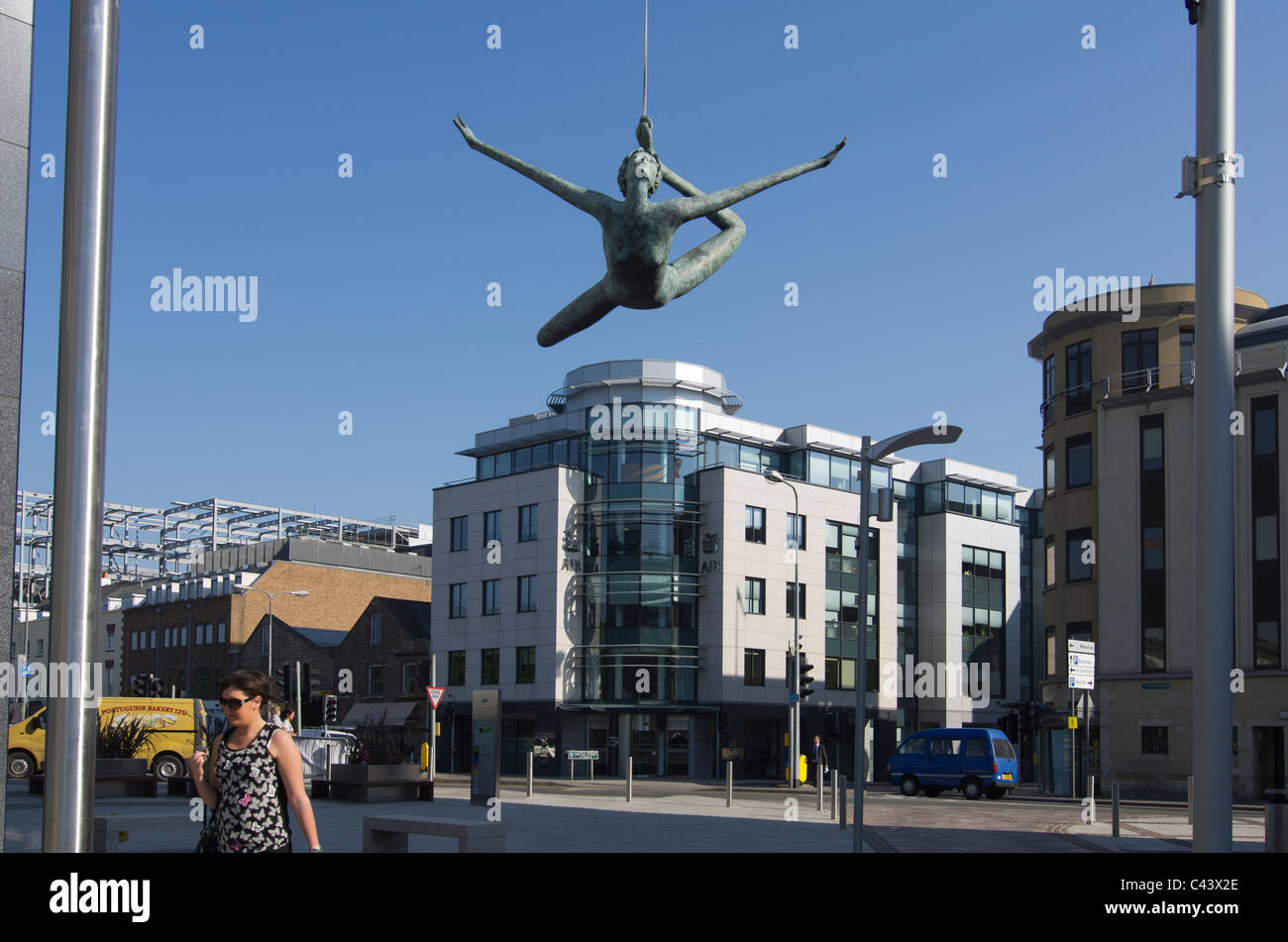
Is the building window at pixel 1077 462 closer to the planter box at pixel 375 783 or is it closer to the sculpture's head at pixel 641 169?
the planter box at pixel 375 783

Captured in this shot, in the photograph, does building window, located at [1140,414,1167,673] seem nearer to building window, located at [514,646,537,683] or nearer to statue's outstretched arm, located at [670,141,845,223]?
building window, located at [514,646,537,683]

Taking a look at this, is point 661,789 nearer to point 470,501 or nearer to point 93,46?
point 470,501

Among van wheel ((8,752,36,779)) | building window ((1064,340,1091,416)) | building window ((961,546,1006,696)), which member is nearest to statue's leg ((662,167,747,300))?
van wheel ((8,752,36,779))

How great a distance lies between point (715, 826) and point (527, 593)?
137 ft

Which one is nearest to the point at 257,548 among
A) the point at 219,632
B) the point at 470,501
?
the point at 219,632

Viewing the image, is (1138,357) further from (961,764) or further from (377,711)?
(377,711)

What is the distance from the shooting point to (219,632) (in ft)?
290

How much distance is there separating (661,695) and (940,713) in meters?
19.2

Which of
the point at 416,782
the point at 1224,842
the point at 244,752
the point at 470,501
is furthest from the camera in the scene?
the point at 470,501

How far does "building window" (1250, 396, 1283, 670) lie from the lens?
4684 cm

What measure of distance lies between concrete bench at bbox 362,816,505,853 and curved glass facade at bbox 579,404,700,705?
50.5 m

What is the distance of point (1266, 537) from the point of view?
1860 inches

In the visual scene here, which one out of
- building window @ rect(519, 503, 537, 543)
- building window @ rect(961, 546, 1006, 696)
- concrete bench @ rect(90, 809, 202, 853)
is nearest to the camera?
concrete bench @ rect(90, 809, 202, 853)

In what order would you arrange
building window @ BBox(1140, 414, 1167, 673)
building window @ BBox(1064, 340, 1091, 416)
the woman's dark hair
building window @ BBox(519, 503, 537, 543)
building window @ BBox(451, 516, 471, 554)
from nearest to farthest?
the woman's dark hair < building window @ BBox(1140, 414, 1167, 673) < building window @ BBox(1064, 340, 1091, 416) < building window @ BBox(519, 503, 537, 543) < building window @ BBox(451, 516, 471, 554)
